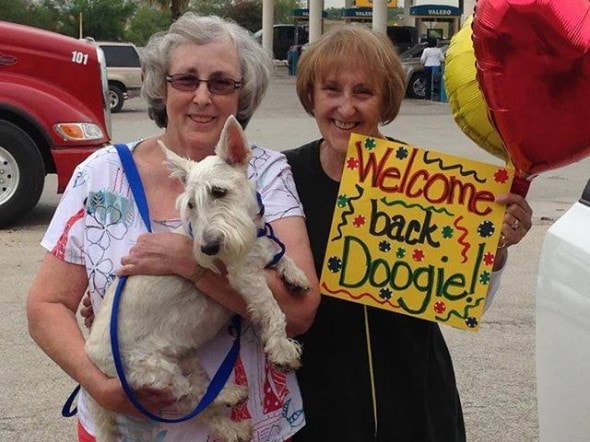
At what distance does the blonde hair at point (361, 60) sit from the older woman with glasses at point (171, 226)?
0.89 feet

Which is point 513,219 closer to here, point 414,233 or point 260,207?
point 414,233

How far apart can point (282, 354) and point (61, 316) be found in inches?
25.8

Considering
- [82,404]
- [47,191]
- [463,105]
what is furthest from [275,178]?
[47,191]

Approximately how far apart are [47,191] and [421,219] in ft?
32.7

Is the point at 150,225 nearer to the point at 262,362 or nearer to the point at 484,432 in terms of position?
the point at 262,362

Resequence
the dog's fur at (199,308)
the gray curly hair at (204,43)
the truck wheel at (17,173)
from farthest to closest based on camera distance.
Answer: the truck wheel at (17,173), the gray curly hair at (204,43), the dog's fur at (199,308)

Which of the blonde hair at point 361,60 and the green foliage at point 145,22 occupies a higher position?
the blonde hair at point 361,60

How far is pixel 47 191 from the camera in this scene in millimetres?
12227

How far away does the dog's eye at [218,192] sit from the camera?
7.87 ft

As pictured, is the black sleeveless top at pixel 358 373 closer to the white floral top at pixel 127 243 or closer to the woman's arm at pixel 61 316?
the white floral top at pixel 127 243

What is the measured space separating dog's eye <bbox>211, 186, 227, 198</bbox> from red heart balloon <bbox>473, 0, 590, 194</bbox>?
32.1 inches

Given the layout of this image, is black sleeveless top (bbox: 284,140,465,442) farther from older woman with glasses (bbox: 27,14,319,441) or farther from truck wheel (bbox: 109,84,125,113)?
truck wheel (bbox: 109,84,125,113)

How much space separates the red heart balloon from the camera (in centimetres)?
252

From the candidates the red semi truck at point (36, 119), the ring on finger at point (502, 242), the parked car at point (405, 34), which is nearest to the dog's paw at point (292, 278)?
the ring on finger at point (502, 242)
